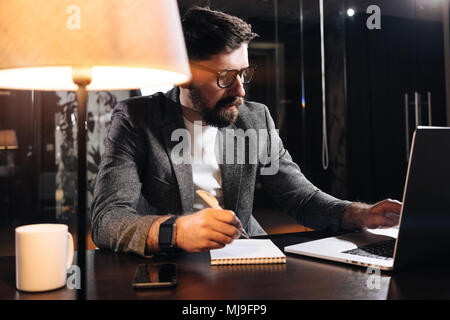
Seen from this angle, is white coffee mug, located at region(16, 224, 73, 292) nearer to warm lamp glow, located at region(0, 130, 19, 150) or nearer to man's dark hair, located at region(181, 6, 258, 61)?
man's dark hair, located at region(181, 6, 258, 61)

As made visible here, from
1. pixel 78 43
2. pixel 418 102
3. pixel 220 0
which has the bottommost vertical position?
pixel 78 43

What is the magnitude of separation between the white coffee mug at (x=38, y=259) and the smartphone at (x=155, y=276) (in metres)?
0.15

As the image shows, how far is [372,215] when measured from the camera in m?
1.19

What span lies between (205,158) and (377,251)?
85 cm

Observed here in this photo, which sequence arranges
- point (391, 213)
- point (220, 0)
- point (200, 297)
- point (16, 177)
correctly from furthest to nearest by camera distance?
1. point (16, 177)
2. point (220, 0)
3. point (391, 213)
4. point (200, 297)

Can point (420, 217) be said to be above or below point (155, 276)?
above

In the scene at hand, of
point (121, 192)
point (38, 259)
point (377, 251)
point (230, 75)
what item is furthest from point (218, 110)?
point (38, 259)

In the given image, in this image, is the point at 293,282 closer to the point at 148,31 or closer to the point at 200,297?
the point at 200,297

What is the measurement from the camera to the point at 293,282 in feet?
Result: 2.56

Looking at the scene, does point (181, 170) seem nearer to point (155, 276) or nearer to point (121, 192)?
point (121, 192)

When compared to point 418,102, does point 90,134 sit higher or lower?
lower

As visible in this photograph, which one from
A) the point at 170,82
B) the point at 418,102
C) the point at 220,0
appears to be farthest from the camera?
the point at 418,102

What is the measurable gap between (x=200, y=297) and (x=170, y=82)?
0.44 meters
